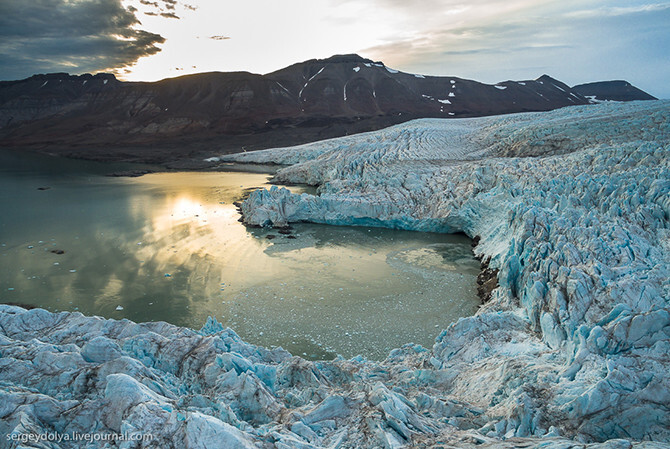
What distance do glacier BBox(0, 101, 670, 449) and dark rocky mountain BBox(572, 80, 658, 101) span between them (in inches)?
2915

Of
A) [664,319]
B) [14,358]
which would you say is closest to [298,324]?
[14,358]

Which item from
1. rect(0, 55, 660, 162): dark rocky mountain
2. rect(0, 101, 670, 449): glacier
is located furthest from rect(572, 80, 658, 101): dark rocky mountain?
rect(0, 101, 670, 449): glacier

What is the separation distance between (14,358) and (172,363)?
164 cm

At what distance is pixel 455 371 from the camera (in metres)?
5.58

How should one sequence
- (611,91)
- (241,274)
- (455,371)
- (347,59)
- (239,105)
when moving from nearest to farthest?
1. (455,371)
2. (241,274)
3. (239,105)
4. (347,59)
5. (611,91)

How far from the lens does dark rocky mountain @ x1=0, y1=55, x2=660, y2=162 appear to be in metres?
48.3

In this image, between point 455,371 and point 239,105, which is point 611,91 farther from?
point 455,371

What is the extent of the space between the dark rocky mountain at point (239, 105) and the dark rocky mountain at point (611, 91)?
555cm

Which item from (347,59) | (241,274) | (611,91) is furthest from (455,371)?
(611,91)

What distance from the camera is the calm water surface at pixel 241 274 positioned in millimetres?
8375

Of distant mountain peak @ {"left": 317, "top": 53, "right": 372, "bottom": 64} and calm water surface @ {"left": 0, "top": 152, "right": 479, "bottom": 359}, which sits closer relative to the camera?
calm water surface @ {"left": 0, "top": 152, "right": 479, "bottom": 359}

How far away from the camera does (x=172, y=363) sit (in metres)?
4.95

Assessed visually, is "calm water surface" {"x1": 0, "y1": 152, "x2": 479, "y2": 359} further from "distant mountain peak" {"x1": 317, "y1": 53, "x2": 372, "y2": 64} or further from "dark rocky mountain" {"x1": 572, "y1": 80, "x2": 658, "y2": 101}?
"dark rocky mountain" {"x1": 572, "y1": 80, "x2": 658, "y2": 101}

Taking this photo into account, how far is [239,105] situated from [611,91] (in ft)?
222
